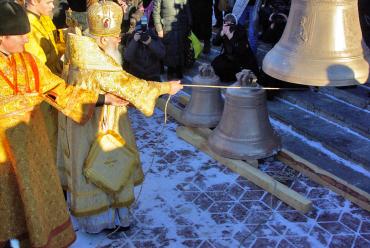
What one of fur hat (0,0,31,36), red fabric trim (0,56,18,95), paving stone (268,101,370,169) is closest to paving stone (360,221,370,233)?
paving stone (268,101,370,169)

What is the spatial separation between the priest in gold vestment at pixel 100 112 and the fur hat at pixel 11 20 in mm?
615

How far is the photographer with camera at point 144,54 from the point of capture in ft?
25.0

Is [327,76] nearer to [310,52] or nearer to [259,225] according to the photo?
[310,52]

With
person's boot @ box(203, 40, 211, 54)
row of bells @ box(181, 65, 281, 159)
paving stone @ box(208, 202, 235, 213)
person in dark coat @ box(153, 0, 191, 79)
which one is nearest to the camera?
paving stone @ box(208, 202, 235, 213)

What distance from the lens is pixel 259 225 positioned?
4.75 metres

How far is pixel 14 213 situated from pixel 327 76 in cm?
248

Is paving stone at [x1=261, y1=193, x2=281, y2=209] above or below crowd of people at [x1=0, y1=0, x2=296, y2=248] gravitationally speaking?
below

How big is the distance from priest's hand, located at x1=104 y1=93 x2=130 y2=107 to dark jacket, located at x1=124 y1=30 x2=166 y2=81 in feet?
12.0

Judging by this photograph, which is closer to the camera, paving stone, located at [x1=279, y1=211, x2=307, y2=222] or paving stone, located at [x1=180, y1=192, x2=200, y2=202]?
paving stone, located at [x1=279, y1=211, x2=307, y2=222]

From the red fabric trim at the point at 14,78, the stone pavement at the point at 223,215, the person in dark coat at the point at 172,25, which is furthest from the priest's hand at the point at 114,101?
the person in dark coat at the point at 172,25

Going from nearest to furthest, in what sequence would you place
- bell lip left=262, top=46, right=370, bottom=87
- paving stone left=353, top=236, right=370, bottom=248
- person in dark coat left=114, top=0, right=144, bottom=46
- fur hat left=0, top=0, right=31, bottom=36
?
bell lip left=262, top=46, right=370, bottom=87 < fur hat left=0, top=0, right=31, bottom=36 < paving stone left=353, top=236, right=370, bottom=248 < person in dark coat left=114, top=0, right=144, bottom=46

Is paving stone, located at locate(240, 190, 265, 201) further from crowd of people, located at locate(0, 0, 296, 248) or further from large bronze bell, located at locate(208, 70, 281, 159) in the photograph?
crowd of people, located at locate(0, 0, 296, 248)

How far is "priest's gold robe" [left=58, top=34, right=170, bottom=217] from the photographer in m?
4.00

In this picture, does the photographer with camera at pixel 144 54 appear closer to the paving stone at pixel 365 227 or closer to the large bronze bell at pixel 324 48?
the paving stone at pixel 365 227
